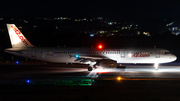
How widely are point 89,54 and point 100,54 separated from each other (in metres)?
1.70

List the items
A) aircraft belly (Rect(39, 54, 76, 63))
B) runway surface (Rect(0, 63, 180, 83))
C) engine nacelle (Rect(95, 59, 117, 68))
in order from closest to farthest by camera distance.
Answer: runway surface (Rect(0, 63, 180, 83))
engine nacelle (Rect(95, 59, 117, 68))
aircraft belly (Rect(39, 54, 76, 63))

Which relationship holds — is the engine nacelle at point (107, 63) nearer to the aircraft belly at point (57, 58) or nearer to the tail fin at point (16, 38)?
the aircraft belly at point (57, 58)

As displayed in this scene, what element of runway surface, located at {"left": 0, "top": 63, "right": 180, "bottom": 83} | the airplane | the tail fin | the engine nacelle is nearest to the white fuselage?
the airplane

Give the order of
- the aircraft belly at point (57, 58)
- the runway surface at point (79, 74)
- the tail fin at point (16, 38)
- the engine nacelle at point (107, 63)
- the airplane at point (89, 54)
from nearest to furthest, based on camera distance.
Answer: the runway surface at point (79, 74) < the engine nacelle at point (107, 63) < the airplane at point (89, 54) < the aircraft belly at point (57, 58) < the tail fin at point (16, 38)

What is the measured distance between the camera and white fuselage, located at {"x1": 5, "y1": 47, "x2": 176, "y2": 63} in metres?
31.1

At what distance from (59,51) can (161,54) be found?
611 inches

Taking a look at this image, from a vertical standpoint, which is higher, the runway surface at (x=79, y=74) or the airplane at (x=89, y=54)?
the airplane at (x=89, y=54)

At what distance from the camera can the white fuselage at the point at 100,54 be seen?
31.1m

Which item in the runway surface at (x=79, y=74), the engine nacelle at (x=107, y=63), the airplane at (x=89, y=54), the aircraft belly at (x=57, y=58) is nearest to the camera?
the runway surface at (x=79, y=74)

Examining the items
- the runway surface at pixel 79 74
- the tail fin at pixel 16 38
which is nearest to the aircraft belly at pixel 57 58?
the tail fin at pixel 16 38

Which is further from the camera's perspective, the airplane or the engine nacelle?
the airplane

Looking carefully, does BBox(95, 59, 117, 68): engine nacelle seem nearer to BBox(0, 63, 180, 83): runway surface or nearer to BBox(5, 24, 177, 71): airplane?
BBox(0, 63, 180, 83): runway surface

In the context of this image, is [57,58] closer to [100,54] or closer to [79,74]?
[100,54]

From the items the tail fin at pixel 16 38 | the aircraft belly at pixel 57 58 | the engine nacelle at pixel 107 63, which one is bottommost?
the engine nacelle at pixel 107 63
